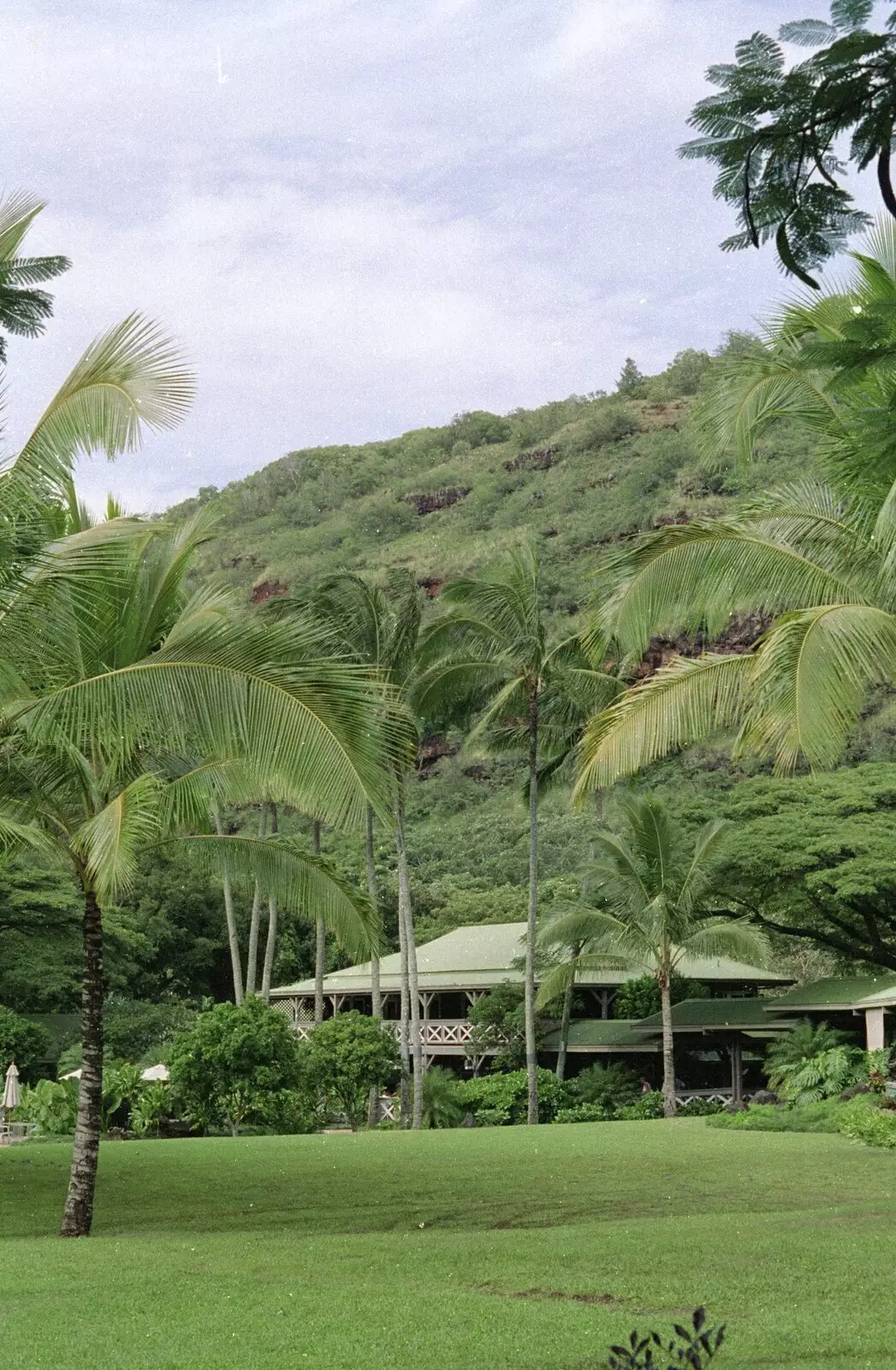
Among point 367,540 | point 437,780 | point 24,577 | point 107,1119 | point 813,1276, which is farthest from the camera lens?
point 367,540

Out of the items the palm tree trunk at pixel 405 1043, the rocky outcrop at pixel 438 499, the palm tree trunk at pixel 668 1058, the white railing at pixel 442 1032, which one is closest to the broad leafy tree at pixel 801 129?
the palm tree trunk at pixel 405 1043

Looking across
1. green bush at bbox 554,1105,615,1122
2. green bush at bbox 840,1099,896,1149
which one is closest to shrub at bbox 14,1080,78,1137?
green bush at bbox 554,1105,615,1122

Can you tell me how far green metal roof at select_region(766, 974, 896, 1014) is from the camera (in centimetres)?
2822

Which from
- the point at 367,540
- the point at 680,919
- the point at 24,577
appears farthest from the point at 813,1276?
the point at 367,540

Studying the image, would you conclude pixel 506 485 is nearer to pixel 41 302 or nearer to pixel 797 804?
pixel 797 804

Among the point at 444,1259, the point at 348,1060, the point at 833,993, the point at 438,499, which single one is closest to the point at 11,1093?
the point at 348,1060

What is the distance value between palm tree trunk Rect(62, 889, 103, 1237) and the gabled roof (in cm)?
2006

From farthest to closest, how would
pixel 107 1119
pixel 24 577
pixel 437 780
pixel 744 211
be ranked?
pixel 437 780, pixel 107 1119, pixel 24 577, pixel 744 211

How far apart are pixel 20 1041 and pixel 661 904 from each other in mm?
14963

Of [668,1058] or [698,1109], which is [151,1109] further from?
[698,1109]

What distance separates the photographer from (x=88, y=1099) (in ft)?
37.8

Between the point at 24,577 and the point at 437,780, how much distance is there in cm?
4855

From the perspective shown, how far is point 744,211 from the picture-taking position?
441 centimetres

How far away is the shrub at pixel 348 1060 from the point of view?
2488 centimetres
